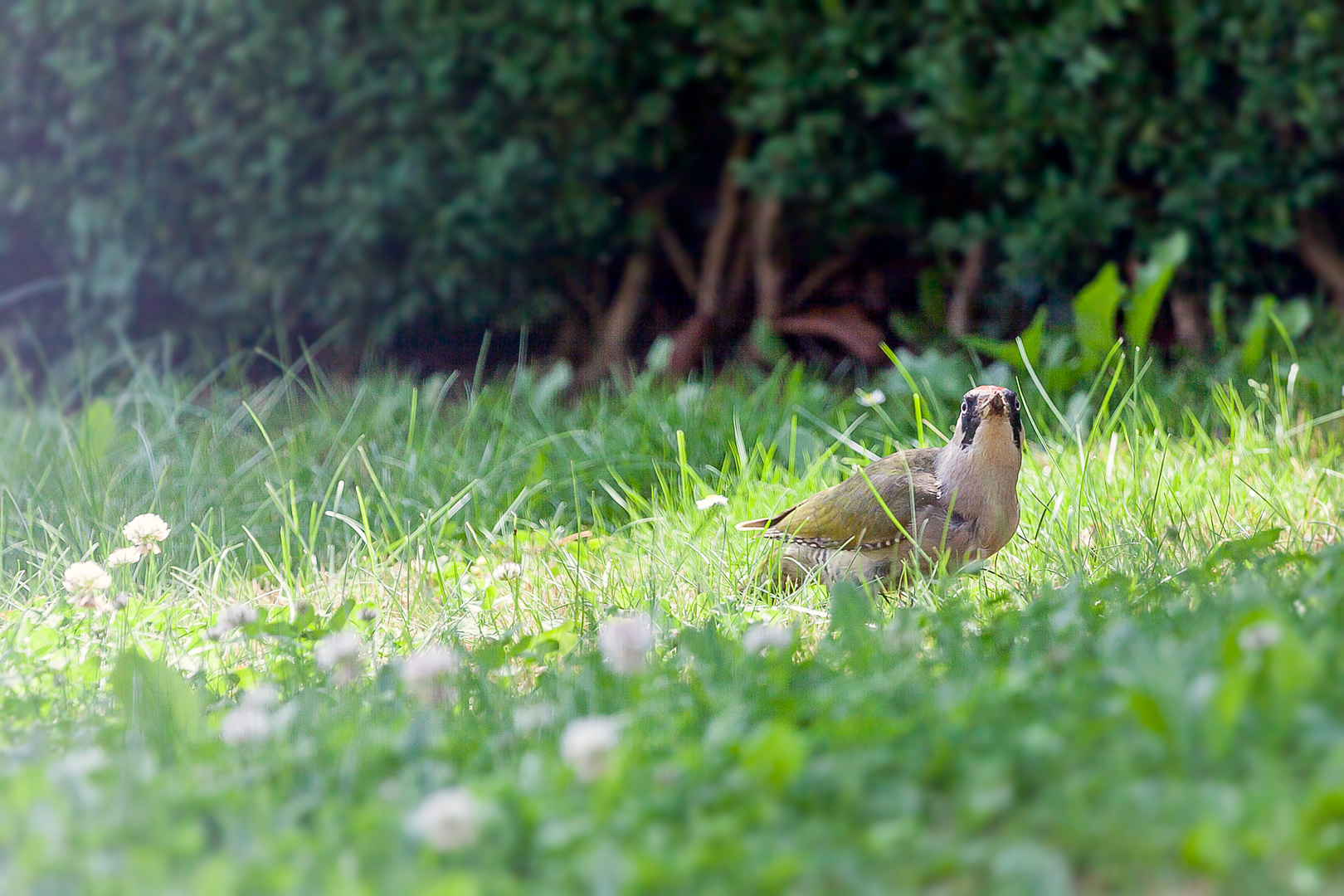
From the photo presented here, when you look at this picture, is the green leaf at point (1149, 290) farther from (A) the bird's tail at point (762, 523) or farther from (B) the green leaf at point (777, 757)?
(B) the green leaf at point (777, 757)

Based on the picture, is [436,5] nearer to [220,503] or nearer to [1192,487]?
[220,503]

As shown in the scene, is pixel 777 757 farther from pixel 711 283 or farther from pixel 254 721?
pixel 711 283

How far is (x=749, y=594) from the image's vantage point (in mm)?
3426

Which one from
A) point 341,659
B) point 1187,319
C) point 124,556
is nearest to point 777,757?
point 341,659

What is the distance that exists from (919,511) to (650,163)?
3443 mm

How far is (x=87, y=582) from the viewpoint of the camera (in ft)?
10.3

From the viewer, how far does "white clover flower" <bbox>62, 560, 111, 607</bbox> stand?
2963 mm

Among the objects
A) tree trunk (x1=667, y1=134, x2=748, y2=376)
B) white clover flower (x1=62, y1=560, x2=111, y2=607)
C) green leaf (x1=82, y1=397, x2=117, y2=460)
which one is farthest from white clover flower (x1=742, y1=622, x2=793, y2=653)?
tree trunk (x1=667, y1=134, x2=748, y2=376)

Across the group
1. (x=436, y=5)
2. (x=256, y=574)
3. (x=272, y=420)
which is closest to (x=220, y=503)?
(x=256, y=574)

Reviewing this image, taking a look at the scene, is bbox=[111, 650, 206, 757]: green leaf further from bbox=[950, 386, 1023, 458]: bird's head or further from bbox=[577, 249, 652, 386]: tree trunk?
bbox=[577, 249, 652, 386]: tree trunk

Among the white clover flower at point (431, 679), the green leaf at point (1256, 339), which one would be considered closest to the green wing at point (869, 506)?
the white clover flower at point (431, 679)

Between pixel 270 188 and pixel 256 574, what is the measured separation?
2.91 metres

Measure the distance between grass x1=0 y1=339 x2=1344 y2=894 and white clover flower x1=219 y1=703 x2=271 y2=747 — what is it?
23 millimetres

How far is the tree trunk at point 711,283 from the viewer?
6312 millimetres
